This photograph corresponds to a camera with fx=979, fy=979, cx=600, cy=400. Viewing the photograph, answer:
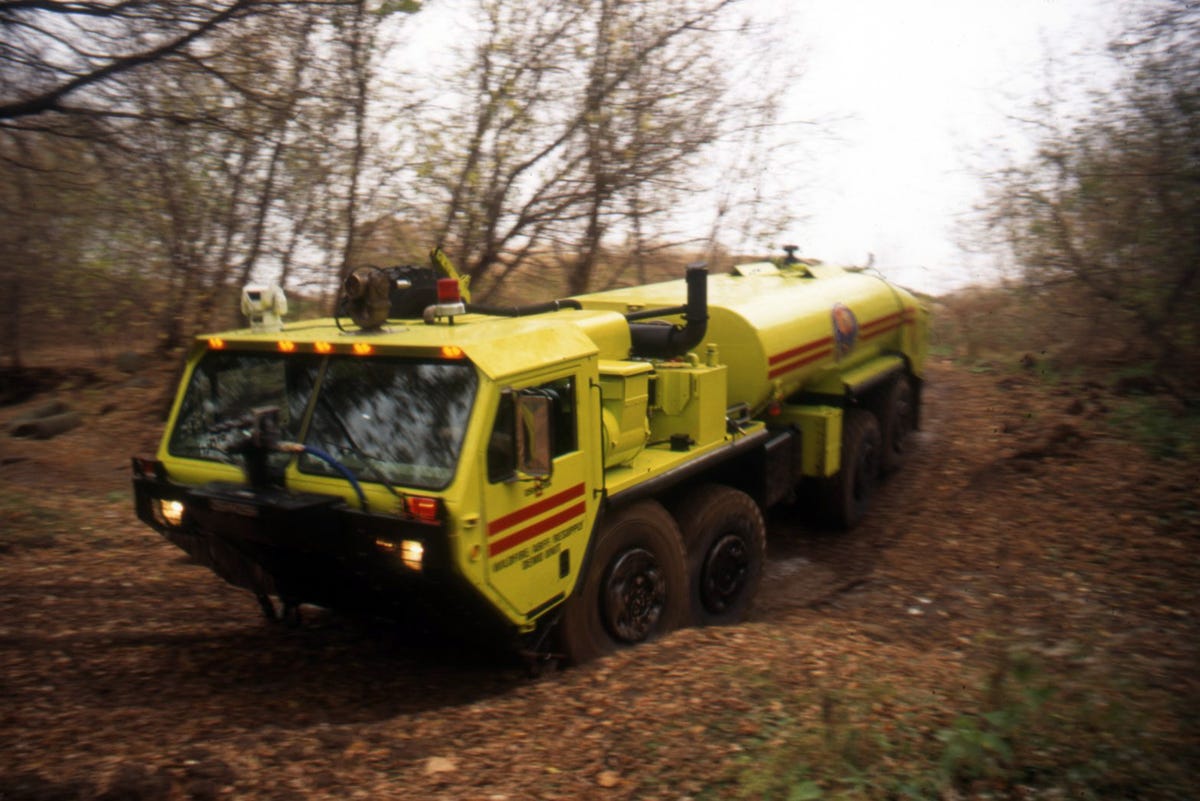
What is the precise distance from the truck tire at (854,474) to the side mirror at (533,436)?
4515 mm

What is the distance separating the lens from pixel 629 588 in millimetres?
5734

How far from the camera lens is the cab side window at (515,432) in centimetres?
466

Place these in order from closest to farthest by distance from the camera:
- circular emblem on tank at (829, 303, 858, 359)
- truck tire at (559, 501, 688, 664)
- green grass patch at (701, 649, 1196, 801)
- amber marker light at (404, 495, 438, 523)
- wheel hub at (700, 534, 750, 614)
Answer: green grass patch at (701, 649, 1196, 801)
amber marker light at (404, 495, 438, 523)
truck tire at (559, 501, 688, 664)
wheel hub at (700, 534, 750, 614)
circular emblem on tank at (829, 303, 858, 359)

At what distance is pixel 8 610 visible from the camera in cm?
609

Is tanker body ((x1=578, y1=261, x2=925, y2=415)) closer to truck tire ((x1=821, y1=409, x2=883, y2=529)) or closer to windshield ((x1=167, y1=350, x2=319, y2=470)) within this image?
truck tire ((x1=821, y1=409, x2=883, y2=529))

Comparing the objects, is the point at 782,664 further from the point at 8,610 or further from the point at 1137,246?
the point at 1137,246

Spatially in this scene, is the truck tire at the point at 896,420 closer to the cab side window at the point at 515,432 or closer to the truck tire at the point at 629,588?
the truck tire at the point at 629,588

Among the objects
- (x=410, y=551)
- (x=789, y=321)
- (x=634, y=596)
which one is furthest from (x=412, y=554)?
Answer: (x=789, y=321)

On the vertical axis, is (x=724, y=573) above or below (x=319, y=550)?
below

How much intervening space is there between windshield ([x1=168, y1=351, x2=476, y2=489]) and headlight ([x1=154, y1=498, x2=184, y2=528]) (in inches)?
11.3

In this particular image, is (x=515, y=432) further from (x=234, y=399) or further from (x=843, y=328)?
(x=843, y=328)

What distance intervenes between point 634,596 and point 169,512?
8.61 ft

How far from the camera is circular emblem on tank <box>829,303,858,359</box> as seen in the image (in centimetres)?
854

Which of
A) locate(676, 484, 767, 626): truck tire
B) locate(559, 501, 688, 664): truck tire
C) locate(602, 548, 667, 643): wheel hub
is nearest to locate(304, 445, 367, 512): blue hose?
locate(559, 501, 688, 664): truck tire
